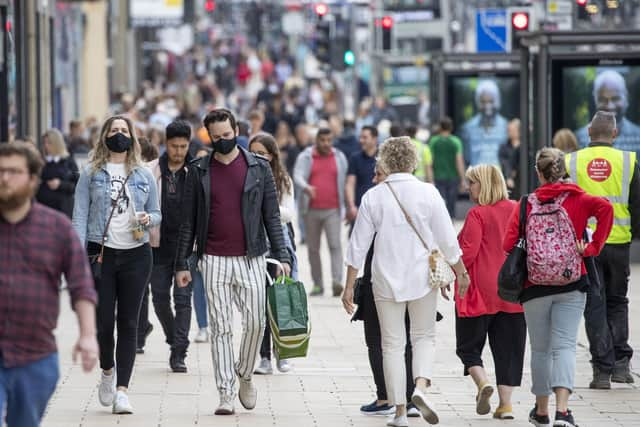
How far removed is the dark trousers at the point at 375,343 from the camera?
9.41m

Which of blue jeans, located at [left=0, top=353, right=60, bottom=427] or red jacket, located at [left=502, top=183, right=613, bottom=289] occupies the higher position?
red jacket, located at [left=502, top=183, right=613, bottom=289]

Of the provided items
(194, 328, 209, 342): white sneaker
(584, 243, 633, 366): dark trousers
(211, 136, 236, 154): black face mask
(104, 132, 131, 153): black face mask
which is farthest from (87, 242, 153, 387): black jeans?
(194, 328, 209, 342): white sneaker

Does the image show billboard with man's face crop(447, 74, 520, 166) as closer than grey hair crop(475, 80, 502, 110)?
Yes

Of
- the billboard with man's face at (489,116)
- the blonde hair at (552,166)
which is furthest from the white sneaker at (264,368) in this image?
the billboard with man's face at (489,116)

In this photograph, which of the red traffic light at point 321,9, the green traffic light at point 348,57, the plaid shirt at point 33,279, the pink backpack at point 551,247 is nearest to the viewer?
the plaid shirt at point 33,279

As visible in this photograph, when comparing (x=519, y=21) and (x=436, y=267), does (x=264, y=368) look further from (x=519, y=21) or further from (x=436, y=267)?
(x=519, y=21)

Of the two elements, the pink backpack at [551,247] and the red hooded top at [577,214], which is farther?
the red hooded top at [577,214]

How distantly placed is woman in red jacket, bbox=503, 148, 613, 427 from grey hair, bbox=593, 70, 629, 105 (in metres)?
10.6

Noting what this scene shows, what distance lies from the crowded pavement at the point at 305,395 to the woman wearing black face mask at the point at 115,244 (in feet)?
0.99

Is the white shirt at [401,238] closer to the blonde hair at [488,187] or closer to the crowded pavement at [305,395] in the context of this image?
the blonde hair at [488,187]

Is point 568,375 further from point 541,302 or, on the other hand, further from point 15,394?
point 15,394

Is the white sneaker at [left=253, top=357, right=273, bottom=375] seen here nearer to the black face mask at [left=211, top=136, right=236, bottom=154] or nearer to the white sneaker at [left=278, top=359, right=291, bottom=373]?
the white sneaker at [left=278, top=359, right=291, bottom=373]

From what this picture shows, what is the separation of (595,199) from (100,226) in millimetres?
2893

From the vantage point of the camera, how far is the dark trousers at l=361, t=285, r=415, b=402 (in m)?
9.41
